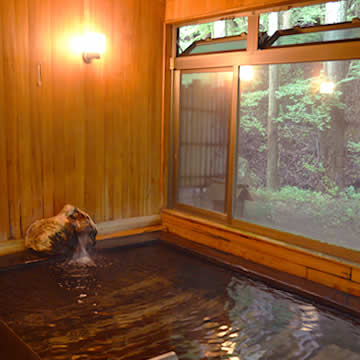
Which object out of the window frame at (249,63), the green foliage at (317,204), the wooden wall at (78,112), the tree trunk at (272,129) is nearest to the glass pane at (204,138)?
the window frame at (249,63)

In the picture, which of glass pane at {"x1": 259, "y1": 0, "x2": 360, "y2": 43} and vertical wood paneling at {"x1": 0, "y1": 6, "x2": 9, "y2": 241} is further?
vertical wood paneling at {"x1": 0, "y1": 6, "x2": 9, "y2": 241}

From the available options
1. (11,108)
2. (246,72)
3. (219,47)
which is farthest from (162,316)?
(219,47)

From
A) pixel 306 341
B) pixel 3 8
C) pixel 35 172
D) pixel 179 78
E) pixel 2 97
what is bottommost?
pixel 306 341

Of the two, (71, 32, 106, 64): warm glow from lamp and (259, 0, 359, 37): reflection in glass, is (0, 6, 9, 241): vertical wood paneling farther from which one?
(259, 0, 359, 37): reflection in glass

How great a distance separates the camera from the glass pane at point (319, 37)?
3333mm

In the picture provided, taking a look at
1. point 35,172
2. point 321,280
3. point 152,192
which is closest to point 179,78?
point 152,192

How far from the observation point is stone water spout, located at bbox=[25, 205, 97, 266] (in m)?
3.93

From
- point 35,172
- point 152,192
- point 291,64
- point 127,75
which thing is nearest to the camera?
point 291,64

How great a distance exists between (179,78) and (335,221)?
2458mm

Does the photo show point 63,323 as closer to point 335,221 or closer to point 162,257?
point 162,257

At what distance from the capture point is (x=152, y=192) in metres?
5.16

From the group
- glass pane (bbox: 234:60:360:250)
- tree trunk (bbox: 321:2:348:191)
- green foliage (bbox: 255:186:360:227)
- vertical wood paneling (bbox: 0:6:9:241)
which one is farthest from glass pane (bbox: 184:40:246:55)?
vertical wood paneling (bbox: 0:6:9:241)

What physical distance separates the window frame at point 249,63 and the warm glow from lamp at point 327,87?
191 mm

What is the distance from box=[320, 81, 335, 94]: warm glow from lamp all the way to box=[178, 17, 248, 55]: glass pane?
1.06m
